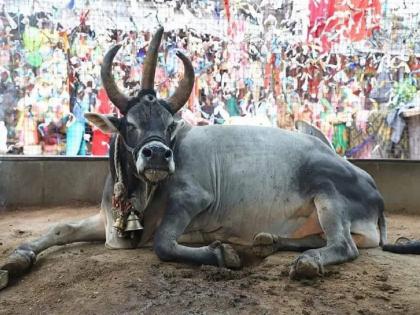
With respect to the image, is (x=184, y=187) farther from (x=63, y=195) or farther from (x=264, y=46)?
(x=264, y=46)

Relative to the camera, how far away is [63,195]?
741cm

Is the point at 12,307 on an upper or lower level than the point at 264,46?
lower

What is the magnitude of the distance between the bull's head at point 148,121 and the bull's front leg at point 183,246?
346 millimetres

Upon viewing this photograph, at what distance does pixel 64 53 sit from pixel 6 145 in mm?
2287

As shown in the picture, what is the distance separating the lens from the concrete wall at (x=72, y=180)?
23.9 ft

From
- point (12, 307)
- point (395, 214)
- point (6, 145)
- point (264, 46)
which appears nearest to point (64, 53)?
point (6, 145)

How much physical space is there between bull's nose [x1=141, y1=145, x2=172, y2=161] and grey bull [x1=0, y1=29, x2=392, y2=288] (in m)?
0.09

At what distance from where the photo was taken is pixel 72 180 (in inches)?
293

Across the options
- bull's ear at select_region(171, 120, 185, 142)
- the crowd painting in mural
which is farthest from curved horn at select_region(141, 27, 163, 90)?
the crowd painting in mural

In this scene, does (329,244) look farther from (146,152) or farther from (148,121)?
(148,121)

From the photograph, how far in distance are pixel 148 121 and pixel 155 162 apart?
475mm

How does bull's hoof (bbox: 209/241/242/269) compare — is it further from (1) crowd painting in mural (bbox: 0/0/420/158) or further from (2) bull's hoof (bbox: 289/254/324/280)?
(1) crowd painting in mural (bbox: 0/0/420/158)

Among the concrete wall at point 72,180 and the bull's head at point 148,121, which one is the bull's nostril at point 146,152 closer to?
the bull's head at point 148,121

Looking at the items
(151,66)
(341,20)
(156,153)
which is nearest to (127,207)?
(156,153)
